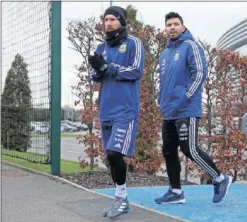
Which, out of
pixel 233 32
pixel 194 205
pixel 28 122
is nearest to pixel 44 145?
pixel 28 122

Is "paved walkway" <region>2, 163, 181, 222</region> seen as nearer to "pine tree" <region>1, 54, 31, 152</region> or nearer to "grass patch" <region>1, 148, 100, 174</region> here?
"grass patch" <region>1, 148, 100, 174</region>

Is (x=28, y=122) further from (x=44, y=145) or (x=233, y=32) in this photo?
(x=233, y=32)

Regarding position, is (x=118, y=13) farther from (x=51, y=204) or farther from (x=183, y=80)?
(x=51, y=204)

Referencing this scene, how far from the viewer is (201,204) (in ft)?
18.3

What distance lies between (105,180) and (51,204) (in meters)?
2.22

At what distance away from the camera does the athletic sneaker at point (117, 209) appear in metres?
4.91

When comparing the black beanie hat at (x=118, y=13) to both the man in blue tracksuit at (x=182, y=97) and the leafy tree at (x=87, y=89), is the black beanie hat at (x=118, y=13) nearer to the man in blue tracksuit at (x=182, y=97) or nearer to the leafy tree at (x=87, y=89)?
the man in blue tracksuit at (x=182, y=97)

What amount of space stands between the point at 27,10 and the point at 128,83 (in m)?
5.52

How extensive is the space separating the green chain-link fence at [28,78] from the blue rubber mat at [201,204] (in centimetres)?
246

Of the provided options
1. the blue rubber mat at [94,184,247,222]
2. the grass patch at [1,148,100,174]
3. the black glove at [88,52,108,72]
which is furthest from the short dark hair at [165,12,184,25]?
the grass patch at [1,148,100,174]

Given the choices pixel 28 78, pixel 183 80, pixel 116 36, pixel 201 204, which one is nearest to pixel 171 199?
pixel 201 204

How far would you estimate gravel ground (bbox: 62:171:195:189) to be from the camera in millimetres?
7430

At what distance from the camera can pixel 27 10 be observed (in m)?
9.94

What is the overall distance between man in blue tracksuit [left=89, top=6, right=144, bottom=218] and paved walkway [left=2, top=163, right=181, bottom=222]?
24 cm
